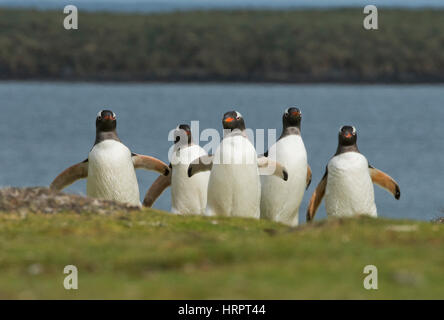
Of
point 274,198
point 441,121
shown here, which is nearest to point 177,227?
point 274,198

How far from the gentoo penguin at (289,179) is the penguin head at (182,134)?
1.42 metres

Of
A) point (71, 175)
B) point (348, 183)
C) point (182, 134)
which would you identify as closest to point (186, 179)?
point (182, 134)

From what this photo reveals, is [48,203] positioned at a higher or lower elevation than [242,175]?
lower

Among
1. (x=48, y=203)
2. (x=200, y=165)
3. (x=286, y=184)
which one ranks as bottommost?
(x=48, y=203)

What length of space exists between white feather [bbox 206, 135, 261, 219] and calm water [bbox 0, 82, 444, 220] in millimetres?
24815

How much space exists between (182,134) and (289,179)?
1941 millimetres

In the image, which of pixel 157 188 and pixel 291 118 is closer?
pixel 291 118

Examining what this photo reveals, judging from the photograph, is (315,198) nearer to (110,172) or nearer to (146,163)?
(146,163)

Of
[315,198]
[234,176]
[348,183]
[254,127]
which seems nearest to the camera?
[234,176]

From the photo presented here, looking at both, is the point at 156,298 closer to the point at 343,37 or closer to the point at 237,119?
the point at 237,119

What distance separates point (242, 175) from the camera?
16875mm

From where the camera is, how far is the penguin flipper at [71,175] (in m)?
19.0

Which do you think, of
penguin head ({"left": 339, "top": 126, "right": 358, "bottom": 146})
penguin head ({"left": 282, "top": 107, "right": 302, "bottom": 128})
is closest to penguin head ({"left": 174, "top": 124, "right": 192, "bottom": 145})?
penguin head ({"left": 282, "top": 107, "right": 302, "bottom": 128})
